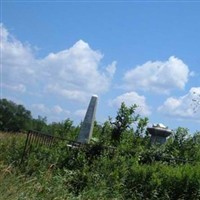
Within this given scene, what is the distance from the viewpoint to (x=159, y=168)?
10.9 meters

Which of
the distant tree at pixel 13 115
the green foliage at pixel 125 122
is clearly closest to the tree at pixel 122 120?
the green foliage at pixel 125 122

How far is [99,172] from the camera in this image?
1095 cm

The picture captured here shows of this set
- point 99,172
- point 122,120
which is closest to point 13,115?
point 122,120

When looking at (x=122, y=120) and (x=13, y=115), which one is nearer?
(x=122, y=120)

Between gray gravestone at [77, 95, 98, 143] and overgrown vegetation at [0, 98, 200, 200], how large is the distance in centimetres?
80

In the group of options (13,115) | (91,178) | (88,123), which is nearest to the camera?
(91,178)

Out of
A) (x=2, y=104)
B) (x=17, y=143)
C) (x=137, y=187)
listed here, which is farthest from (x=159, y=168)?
(x=2, y=104)

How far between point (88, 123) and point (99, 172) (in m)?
3.87

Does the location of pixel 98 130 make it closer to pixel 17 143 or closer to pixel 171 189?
pixel 17 143

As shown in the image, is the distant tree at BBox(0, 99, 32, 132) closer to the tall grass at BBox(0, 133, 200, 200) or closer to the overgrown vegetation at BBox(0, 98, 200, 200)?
the overgrown vegetation at BBox(0, 98, 200, 200)

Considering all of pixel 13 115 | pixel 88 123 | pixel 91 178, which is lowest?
pixel 91 178

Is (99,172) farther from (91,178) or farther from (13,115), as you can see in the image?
(13,115)

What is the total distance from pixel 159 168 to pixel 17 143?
449 cm

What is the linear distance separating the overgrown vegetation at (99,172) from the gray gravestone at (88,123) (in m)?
0.80
